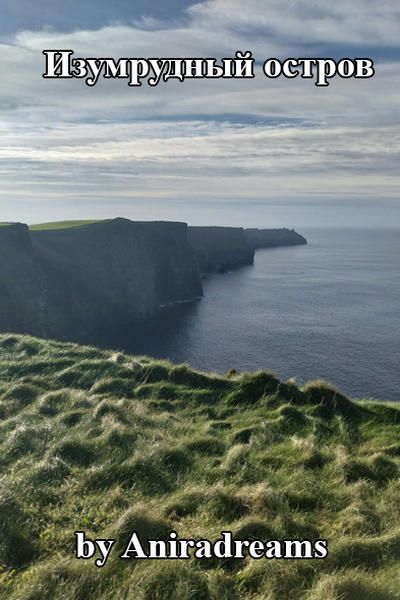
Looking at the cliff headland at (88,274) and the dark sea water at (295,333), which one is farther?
the cliff headland at (88,274)

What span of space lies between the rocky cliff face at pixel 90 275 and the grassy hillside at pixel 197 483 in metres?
72.9

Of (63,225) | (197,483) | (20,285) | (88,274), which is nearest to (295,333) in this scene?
(88,274)

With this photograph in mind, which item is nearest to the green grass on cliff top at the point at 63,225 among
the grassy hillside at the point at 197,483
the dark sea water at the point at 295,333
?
the dark sea water at the point at 295,333

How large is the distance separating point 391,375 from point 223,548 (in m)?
59.8

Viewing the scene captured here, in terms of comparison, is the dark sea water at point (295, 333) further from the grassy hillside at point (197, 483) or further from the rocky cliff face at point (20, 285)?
the grassy hillside at point (197, 483)

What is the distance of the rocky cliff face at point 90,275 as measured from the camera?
81812mm

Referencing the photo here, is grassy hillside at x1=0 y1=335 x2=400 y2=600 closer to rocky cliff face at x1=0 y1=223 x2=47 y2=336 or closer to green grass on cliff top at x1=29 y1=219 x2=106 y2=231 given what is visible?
rocky cliff face at x1=0 y1=223 x2=47 y2=336

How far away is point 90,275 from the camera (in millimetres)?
105750

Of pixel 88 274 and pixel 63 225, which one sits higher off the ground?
pixel 63 225

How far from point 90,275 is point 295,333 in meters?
54.0

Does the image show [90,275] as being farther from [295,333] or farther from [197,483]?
[197,483]

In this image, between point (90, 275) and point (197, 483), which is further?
point (90, 275)

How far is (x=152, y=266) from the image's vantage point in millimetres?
130750

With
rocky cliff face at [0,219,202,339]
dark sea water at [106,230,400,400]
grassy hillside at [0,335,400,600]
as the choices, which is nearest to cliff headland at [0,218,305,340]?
rocky cliff face at [0,219,202,339]
